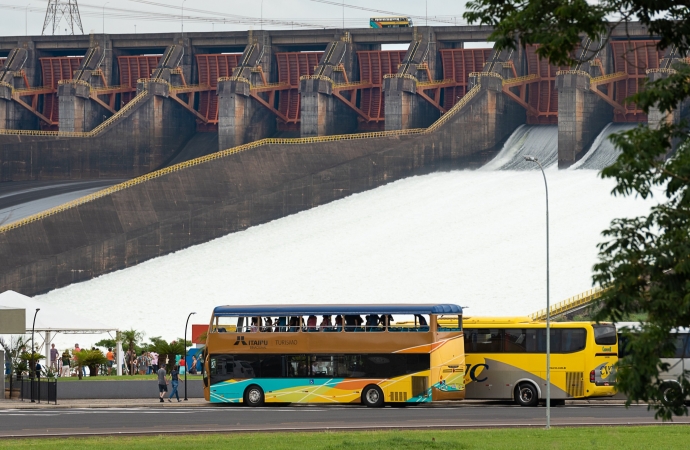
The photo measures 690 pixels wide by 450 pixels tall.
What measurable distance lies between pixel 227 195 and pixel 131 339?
1730 cm

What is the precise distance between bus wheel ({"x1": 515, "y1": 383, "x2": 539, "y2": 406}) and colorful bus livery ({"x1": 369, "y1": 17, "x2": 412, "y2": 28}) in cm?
4536

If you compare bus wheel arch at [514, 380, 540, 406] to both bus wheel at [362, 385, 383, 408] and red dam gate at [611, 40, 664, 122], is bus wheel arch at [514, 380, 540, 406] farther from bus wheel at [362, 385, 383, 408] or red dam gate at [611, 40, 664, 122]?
red dam gate at [611, 40, 664, 122]

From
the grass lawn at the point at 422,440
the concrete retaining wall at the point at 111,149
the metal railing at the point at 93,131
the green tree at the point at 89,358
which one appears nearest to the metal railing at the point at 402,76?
the concrete retaining wall at the point at 111,149

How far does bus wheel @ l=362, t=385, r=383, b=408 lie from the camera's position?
33688mm

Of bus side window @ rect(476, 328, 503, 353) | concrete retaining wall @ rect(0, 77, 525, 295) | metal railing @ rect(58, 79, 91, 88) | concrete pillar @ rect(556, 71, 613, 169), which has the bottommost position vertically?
bus side window @ rect(476, 328, 503, 353)

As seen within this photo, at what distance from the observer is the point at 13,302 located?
132ft

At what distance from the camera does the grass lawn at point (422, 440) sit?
19875 mm

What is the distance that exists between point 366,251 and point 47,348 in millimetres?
17993

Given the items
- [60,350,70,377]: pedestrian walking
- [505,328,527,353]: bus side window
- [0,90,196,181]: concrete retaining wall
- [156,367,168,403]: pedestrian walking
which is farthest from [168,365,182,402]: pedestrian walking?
[0,90,196,181]: concrete retaining wall

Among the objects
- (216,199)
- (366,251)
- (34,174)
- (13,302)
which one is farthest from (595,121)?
(13,302)

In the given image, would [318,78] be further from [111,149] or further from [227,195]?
[111,149]

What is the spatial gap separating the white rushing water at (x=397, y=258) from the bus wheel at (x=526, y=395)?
13737 millimetres

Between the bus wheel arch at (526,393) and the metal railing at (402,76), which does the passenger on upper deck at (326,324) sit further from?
the metal railing at (402,76)

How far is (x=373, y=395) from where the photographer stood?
33.8 metres
